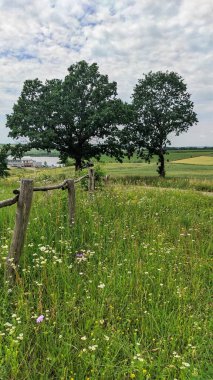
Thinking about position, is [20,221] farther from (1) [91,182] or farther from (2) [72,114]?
(2) [72,114]

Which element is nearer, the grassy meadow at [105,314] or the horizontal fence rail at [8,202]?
the grassy meadow at [105,314]

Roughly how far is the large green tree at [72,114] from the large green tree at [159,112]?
4.14 meters

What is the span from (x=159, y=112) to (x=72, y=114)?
38.8ft

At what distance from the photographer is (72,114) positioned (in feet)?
132

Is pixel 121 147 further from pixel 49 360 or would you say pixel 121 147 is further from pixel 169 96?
pixel 49 360

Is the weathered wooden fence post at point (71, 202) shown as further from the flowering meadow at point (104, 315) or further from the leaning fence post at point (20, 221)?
the leaning fence post at point (20, 221)

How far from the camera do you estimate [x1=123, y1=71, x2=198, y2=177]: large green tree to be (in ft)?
147

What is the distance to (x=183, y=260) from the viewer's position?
654cm

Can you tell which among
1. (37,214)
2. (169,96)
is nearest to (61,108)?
(169,96)

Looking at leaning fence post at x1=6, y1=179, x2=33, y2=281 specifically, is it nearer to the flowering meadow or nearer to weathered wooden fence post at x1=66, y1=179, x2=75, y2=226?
the flowering meadow

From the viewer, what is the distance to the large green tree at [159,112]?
1759 inches

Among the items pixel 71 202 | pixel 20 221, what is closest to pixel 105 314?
pixel 20 221

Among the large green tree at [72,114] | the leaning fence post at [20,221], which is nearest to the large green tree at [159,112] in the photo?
the large green tree at [72,114]

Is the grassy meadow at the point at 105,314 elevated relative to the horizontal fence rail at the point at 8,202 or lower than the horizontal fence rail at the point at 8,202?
lower
